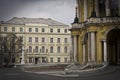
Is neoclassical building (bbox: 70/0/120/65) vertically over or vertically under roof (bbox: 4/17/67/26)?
under

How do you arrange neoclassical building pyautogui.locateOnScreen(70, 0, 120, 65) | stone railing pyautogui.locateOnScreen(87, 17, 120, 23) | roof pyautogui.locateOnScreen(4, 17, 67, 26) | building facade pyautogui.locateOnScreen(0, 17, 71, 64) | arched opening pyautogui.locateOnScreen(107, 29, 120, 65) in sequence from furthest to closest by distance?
roof pyautogui.locateOnScreen(4, 17, 67, 26), building facade pyautogui.locateOnScreen(0, 17, 71, 64), arched opening pyautogui.locateOnScreen(107, 29, 120, 65), neoclassical building pyautogui.locateOnScreen(70, 0, 120, 65), stone railing pyautogui.locateOnScreen(87, 17, 120, 23)

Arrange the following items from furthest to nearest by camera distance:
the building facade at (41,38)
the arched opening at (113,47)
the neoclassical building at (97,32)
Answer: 1. the building facade at (41,38)
2. the arched opening at (113,47)
3. the neoclassical building at (97,32)

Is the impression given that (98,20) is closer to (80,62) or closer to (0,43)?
(80,62)

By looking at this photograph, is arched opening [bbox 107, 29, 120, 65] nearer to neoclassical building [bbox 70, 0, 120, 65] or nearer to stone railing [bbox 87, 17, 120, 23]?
neoclassical building [bbox 70, 0, 120, 65]

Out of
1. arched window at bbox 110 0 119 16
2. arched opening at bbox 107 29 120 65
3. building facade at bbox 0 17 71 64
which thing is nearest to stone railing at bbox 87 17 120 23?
arched opening at bbox 107 29 120 65

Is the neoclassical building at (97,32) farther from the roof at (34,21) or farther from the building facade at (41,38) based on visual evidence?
the roof at (34,21)

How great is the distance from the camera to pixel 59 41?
10300 cm

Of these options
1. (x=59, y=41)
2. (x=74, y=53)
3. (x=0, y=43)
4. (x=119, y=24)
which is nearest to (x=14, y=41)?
(x=0, y=43)

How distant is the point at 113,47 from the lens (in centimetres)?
5134

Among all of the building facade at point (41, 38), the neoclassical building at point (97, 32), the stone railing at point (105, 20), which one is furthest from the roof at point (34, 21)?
the stone railing at point (105, 20)

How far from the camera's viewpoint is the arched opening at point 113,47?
165 ft

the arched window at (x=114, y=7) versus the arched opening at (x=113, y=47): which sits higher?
the arched window at (x=114, y=7)

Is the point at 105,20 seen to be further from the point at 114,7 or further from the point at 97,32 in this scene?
the point at 114,7

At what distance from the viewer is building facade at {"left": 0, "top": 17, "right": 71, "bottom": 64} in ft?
326
